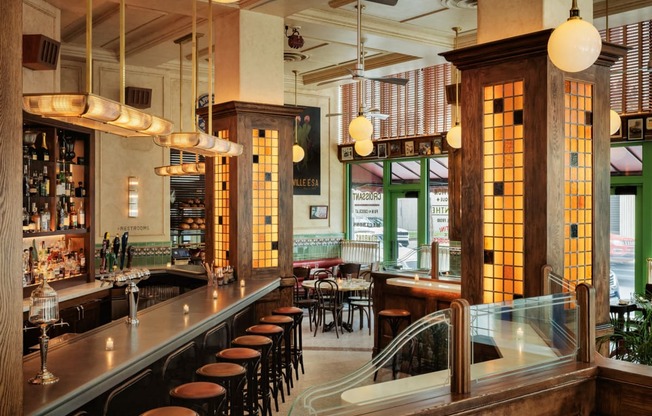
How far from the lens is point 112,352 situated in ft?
13.5

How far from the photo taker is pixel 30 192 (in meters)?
7.11

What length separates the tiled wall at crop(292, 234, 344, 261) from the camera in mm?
14422

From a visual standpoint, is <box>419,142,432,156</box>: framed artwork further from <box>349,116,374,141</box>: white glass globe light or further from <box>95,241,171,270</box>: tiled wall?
<box>95,241,171,270</box>: tiled wall

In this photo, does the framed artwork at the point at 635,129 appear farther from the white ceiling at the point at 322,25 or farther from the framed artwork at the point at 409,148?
the framed artwork at the point at 409,148

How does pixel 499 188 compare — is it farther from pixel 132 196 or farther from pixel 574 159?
pixel 132 196

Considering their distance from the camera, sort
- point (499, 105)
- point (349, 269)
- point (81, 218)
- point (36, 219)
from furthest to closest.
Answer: point (349, 269)
point (81, 218)
point (36, 219)
point (499, 105)

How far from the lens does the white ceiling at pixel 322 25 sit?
836 cm

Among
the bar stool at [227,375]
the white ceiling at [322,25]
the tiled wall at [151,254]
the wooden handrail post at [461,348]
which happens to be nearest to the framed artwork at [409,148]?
the white ceiling at [322,25]

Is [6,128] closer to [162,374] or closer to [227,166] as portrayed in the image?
[162,374]

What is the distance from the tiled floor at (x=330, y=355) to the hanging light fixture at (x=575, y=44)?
4.04m

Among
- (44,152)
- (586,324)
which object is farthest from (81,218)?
(586,324)

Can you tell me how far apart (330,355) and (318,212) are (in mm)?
6331

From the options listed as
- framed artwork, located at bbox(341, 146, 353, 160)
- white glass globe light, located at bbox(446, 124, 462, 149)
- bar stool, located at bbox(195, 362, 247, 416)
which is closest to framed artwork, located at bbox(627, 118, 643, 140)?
white glass globe light, located at bbox(446, 124, 462, 149)

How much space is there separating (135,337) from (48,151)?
377 centimetres
